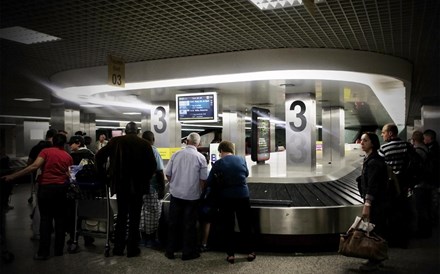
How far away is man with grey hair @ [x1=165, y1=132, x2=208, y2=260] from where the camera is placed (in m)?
4.95

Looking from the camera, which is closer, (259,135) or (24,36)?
(24,36)

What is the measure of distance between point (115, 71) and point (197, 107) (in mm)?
2080

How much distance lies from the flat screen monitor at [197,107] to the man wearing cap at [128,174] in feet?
10.6

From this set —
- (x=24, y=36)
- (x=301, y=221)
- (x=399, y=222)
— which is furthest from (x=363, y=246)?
(x=24, y=36)

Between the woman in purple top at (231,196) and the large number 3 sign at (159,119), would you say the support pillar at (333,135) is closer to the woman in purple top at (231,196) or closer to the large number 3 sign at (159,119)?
the large number 3 sign at (159,119)

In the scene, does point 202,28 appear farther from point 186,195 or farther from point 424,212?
point 424,212

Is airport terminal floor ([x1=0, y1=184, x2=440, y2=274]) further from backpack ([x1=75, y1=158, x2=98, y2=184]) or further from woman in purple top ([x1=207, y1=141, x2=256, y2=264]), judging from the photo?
backpack ([x1=75, y1=158, x2=98, y2=184])

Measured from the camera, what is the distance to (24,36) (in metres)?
5.65

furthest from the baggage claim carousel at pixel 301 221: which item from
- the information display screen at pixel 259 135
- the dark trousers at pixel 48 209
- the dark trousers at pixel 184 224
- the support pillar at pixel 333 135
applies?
the support pillar at pixel 333 135

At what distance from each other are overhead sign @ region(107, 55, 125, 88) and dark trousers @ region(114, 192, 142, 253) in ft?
8.49

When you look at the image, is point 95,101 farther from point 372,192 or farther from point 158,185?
point 372,192

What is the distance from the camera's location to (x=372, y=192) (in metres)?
4.21

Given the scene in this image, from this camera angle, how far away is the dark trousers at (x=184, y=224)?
16.3 ft

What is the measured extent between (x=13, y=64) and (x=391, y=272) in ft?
25.5
